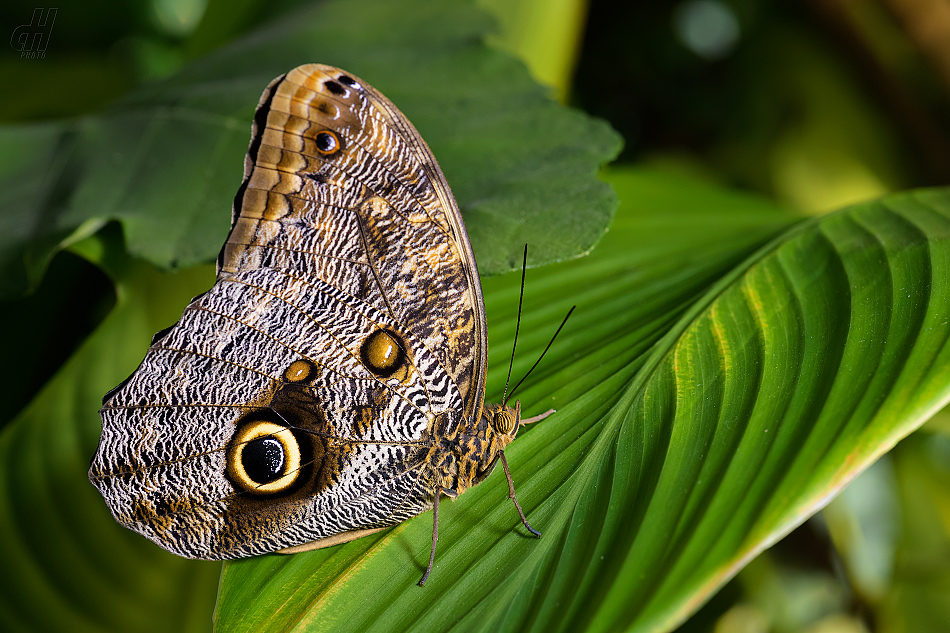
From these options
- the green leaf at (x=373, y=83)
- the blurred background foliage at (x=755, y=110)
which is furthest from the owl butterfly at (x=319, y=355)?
the blurred background foliage at (x=755, y=110)

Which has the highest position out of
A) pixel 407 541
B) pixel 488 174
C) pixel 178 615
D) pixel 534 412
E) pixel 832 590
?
pixel 488 174

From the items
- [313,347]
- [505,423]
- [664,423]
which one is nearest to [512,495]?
[505,423]

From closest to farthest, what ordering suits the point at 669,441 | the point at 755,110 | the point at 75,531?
the point at 669,441 → the point at 75,531 → the point at 755,110

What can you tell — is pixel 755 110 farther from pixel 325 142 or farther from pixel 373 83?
pixel 325 142

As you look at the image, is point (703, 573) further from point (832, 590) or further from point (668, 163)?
point (668, 163)

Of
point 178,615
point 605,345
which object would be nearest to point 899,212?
point 605,345

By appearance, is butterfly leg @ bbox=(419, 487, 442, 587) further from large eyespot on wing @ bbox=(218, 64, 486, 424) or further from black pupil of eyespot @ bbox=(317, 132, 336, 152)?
black pupil of eyespot @ bbox=(317, 132, 336, 152)

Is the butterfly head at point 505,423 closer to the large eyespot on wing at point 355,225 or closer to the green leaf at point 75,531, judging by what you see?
the large eyespot on wing at point 355,225
